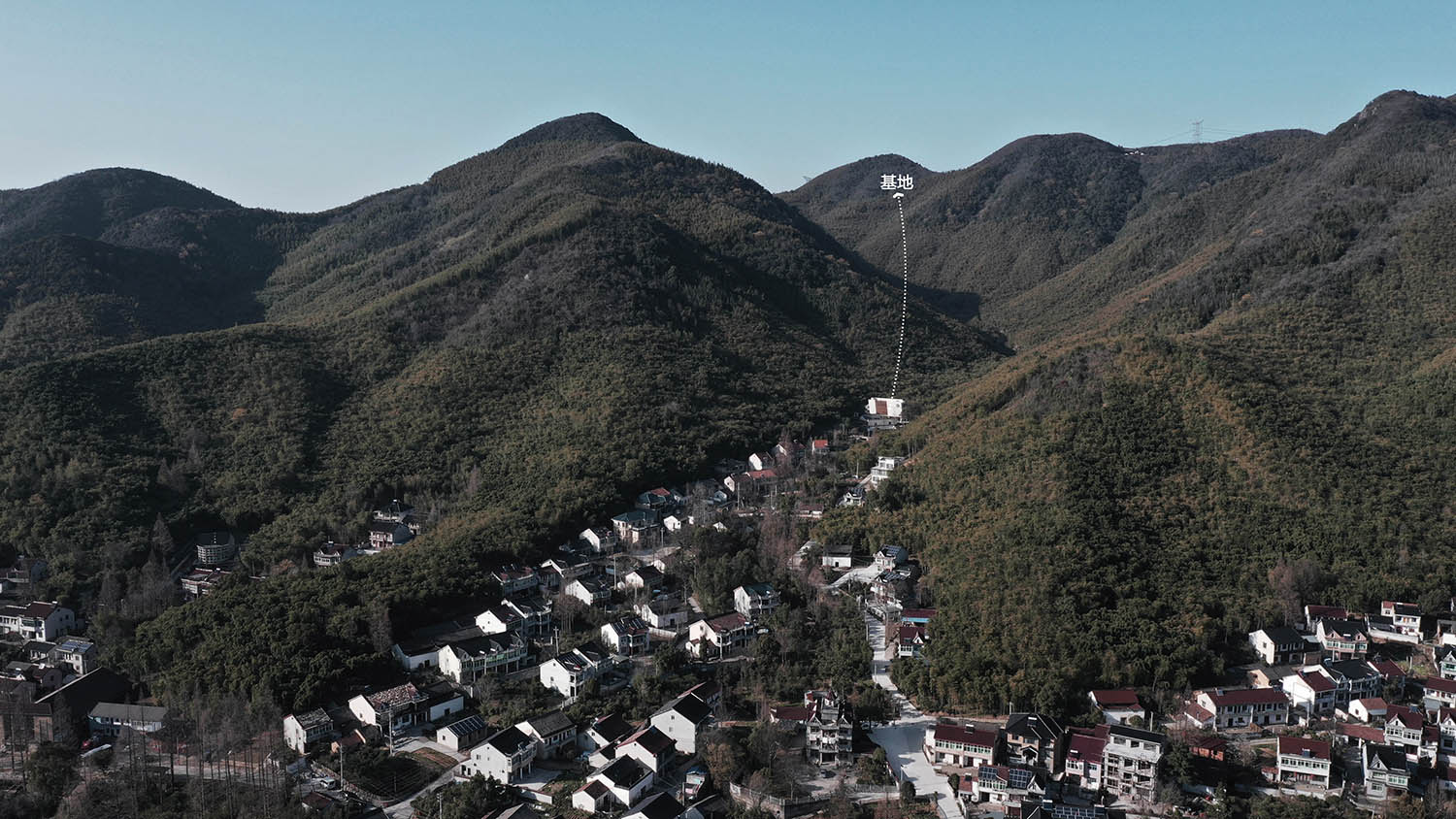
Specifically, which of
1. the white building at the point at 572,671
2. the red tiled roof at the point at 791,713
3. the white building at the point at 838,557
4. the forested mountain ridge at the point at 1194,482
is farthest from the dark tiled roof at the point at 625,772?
the white building at the point at 838,557

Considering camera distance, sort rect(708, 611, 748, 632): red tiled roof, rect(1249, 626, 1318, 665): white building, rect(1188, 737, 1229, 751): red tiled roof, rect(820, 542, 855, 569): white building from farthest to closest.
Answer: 1. rect(820, 542, 855, 569): white building
2. rect(708, 611, 748, 632): red tiled roof
3. rect(1249, 626, 1318, 665): white building
4. rect(1188, 737, 1229, 751): red tiled roof

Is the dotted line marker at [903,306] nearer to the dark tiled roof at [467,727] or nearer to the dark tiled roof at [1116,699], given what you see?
the dark tiled roof at [1116,699]

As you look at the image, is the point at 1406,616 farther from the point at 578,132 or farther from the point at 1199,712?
the point at 578,132

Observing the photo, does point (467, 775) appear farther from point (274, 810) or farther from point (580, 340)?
point (580, 340)

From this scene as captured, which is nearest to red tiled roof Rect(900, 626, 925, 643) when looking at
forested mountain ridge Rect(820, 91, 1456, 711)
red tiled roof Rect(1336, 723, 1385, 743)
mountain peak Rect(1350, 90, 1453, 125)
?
forested mountain ridge Rect(820, 91, 1456, 711)

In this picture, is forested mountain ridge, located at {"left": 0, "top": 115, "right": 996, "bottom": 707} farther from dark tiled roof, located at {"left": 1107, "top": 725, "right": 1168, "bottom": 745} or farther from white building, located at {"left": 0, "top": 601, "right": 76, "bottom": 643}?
dark tiled roof, located at {"left": 1107, "top": 725, "right": 1168, "bottom": 745}
